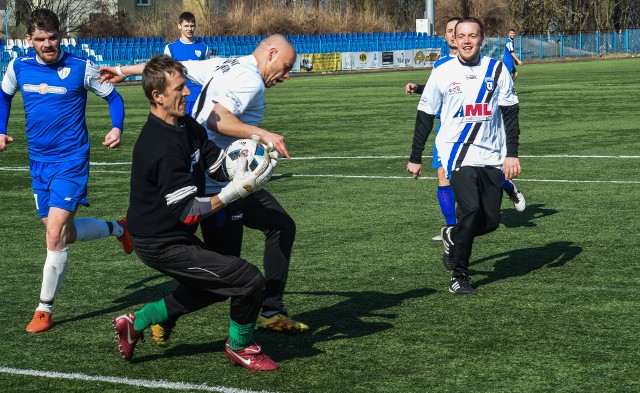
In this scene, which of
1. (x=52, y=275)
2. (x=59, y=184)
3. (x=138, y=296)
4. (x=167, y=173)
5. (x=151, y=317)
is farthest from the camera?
(x=138, y=296)

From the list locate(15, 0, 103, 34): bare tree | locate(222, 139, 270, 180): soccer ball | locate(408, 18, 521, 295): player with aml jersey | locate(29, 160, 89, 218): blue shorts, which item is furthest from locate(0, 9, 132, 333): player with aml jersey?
locate(15, 0, 103, 34): bare tree

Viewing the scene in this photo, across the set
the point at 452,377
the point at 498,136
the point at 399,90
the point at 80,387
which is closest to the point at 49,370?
the point at 80,387

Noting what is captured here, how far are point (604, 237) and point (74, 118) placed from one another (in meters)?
4.84

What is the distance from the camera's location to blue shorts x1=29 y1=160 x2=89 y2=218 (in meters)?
7.23

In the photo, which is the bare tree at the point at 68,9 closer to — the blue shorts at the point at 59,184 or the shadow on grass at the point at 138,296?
the shadow on grass at the point at 138,296

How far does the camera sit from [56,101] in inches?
296

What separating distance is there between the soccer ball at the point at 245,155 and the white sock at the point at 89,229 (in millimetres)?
2516

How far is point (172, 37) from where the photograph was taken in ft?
198

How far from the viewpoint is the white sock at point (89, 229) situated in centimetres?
786

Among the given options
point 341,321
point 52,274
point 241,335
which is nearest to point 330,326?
point 341,321

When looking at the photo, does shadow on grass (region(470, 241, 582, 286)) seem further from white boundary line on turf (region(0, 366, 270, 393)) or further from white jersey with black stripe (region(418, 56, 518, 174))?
white boundary line on turf (region(0, 366, 270, 393))

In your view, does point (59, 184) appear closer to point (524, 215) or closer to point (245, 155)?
point (245, 155)

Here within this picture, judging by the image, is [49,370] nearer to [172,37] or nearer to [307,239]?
[307,239]

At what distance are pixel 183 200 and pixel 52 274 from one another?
2081 mm
